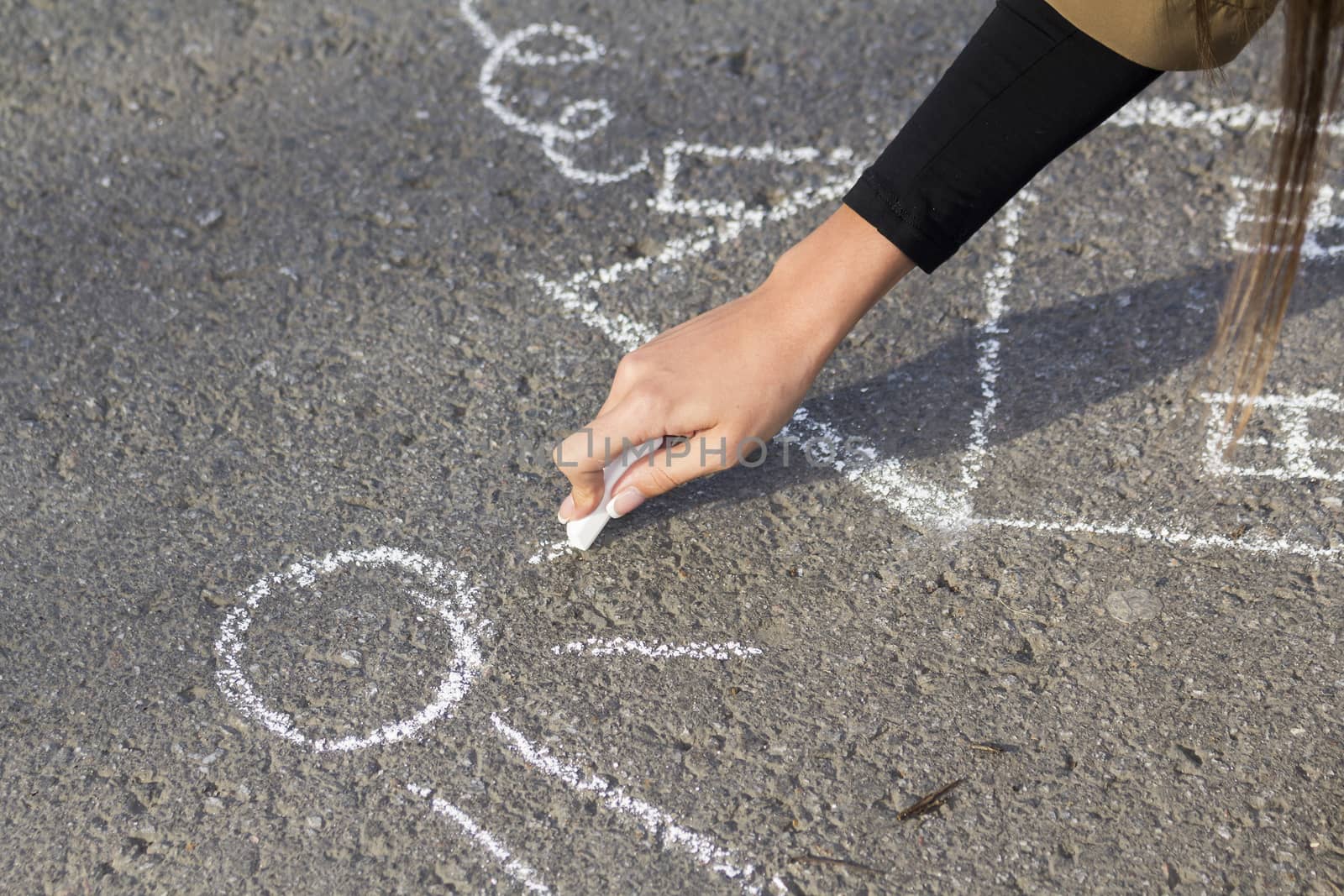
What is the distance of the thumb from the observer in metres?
1.63

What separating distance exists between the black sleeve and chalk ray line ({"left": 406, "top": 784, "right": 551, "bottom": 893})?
3.09ft

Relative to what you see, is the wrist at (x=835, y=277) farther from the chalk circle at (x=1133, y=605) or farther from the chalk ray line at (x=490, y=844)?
the chalk ray line at (x=490, y=844)

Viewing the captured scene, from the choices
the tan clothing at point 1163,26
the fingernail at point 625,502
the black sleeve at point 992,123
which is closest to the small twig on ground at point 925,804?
the fingernail at point 625,502

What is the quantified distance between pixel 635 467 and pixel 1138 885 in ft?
2.84

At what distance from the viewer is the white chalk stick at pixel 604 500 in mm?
1721

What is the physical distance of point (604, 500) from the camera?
1796 millimetres

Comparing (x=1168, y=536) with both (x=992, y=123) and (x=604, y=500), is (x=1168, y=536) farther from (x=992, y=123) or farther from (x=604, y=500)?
(x=604, y=500)

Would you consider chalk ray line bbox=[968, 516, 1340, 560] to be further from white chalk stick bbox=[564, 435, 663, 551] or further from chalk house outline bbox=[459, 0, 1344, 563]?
white chalk stick bbox=[564, 435, 663, 551]

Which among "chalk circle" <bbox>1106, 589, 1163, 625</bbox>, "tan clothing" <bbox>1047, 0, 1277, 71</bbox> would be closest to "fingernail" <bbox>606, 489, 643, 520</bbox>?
"chalk circle" <bbox>1106, 589, 1163, 625</bbox>

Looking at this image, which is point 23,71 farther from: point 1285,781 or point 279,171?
point 1285,781

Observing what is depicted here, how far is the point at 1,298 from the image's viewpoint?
90.6 inches

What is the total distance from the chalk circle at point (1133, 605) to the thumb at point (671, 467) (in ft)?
2.13

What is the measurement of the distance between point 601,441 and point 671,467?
0.11m

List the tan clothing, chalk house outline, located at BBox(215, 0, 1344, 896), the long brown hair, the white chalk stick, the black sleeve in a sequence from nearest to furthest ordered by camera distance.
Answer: the long brown hair, the tan clothing, the black sleeve, chalk house outline, located at BBox(215, 0, 1344, 896), the white chalk stick
